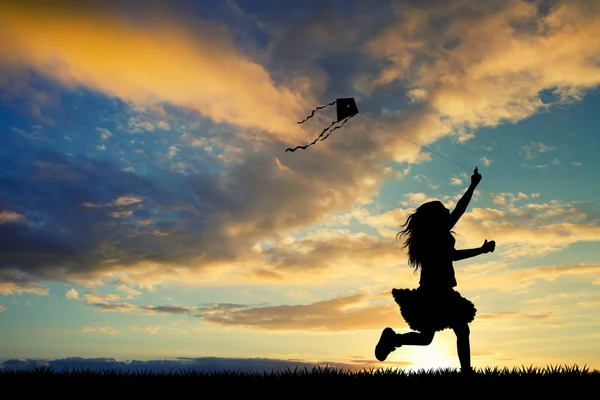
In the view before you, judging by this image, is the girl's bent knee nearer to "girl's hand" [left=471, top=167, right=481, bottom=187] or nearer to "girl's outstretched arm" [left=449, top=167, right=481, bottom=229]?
"girl's outstretched arm" [left=449, top=167, right=481, bottom=229]

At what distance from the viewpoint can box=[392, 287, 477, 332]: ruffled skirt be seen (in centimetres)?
922

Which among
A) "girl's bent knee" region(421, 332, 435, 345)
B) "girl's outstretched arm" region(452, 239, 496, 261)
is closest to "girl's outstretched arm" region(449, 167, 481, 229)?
"girl's outstretched arm" region(452, 239, 496, 261)

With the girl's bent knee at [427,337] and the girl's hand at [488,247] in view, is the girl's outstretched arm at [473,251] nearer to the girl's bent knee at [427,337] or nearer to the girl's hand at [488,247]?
the girl's hand at [488,247]

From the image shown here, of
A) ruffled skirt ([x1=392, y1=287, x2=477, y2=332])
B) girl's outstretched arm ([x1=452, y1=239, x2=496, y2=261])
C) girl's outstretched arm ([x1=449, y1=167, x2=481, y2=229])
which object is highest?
girl's outstretched arm ([x1=449, y1=167, x2=481, y2=229])

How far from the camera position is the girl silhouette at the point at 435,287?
9156mm

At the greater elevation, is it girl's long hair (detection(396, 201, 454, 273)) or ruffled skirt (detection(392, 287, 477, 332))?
girl's long hair (detection(396, 201, 454, 273))

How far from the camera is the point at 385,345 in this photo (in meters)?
9.55

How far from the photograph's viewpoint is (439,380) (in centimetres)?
876

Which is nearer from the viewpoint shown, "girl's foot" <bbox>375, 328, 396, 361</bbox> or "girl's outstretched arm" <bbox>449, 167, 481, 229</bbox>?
"girl's outstretched arm" <bbox>449, 167, 481, 229</bbox>

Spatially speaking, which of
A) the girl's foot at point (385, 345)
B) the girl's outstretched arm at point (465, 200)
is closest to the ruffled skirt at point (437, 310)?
the girl's foot at point (385, 345)

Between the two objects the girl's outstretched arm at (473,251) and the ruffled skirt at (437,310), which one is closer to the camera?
the girl's outstretched arm at (473,251)

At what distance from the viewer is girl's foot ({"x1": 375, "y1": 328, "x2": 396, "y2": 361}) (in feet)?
31.3

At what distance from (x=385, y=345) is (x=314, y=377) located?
133 centimetres

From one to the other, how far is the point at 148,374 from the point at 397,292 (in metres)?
4.54
